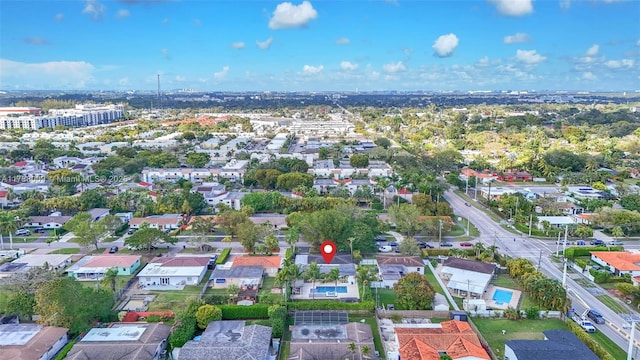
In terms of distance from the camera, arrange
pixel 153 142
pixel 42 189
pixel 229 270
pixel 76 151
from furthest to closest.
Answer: pixel 153 142 → pixel 76 151 → pixel 42 189 → pixel 229 270

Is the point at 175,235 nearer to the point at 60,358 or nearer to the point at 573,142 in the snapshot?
the point at 60,358

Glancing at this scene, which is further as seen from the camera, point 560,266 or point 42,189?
point 42,189

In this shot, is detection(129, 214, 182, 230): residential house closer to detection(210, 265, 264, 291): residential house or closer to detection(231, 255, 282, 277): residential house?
detection(231, 255, 282, 277): residential house

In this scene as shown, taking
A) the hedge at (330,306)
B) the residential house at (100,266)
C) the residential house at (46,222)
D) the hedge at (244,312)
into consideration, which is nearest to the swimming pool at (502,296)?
the hedge at (330,306)

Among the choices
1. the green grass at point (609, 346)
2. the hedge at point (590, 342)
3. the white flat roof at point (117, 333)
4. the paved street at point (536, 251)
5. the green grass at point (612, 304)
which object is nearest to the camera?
the hedge at point (590, 342)

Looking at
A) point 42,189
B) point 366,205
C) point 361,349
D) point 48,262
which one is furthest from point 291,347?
point 42,189

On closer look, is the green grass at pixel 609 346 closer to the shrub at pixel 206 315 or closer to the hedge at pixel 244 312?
the hedge at pixel 244 312
